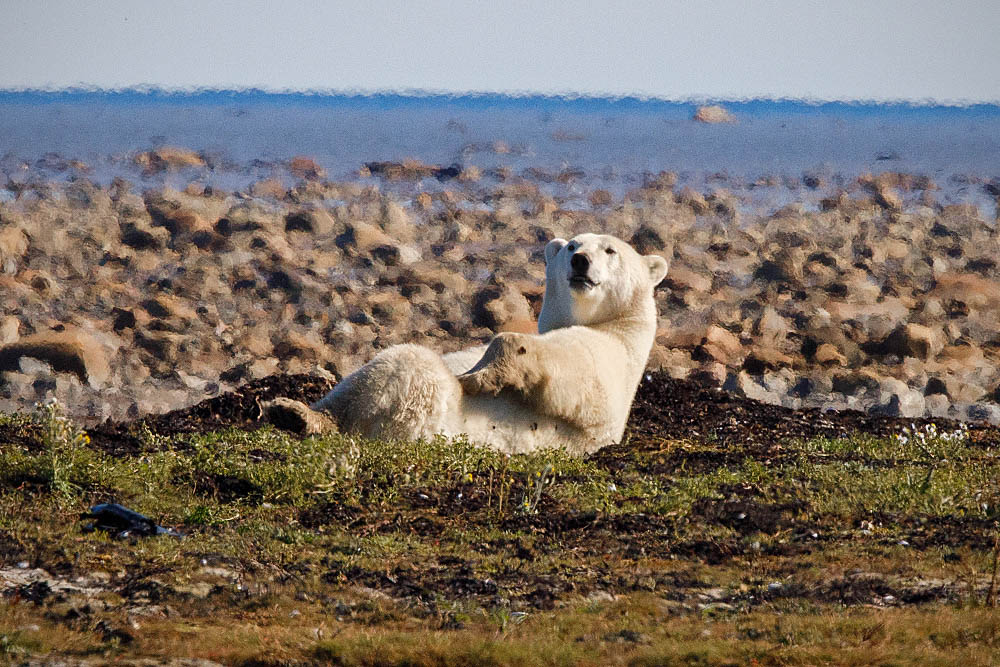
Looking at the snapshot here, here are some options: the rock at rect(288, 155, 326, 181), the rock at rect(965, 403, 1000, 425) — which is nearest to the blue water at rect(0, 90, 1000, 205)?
the rock at rect(288, 155, 326, 181)

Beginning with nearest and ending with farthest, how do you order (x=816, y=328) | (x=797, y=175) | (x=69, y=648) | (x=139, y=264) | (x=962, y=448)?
(x=69, y=648) < (x=962, y=448) < (x=816, y=328) < (x=139, y=264) < (x=797, y=175)

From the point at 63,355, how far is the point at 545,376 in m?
8.12

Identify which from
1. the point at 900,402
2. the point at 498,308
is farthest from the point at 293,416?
the point at 498,308

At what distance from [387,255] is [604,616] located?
1856cm

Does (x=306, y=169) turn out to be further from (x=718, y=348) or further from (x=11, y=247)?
(x=718, y=348)

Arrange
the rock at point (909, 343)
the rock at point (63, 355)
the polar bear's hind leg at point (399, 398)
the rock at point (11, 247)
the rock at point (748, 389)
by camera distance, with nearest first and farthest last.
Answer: the polar bear's hind leg at point (399, 398)
the rock at point (63, 355)
the rock at point (748, 389)
the rock at point (909, 343)
the rock at point (11, 247)

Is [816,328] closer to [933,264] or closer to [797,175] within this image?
[933,264]

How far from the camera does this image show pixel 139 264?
24.1m

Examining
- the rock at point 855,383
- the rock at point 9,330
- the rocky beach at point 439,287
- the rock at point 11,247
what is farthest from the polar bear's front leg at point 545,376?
the rock at point 11,247

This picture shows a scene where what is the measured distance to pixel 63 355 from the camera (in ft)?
52.3

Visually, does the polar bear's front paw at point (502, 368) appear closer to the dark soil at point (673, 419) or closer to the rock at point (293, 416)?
the rock at point (293, 416)

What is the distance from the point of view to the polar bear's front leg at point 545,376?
1010cm

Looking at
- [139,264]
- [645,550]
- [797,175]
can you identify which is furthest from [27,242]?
[797,175]

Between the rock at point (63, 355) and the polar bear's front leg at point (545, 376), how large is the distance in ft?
24.0
